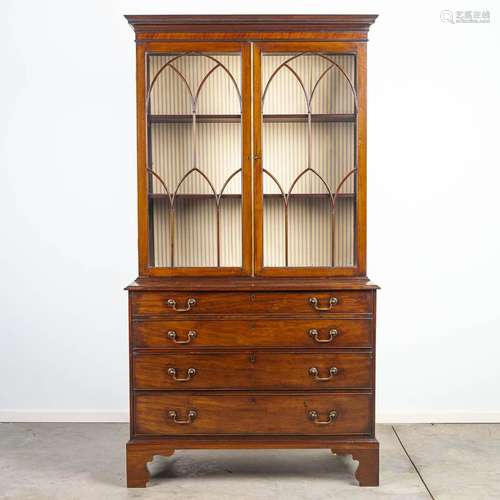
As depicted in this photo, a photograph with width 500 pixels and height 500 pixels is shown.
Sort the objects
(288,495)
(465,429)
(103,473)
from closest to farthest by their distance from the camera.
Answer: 1. (288,495)
2. (103,473)
3. (465,429)

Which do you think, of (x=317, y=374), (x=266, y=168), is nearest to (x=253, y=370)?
(x=317, y=374)

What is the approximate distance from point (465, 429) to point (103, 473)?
1.91 m

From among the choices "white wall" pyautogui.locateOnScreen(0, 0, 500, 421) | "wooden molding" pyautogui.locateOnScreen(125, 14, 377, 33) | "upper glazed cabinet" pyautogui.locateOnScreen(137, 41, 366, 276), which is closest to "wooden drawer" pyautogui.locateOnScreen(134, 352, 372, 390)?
"upper glazed cabinet" pyautogui.locateOnScreen(137, 41, 366, 276)

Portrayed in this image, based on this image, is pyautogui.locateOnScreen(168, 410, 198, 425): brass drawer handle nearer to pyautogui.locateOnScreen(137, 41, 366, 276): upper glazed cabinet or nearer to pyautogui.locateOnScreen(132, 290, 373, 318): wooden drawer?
pyautogui.locateOnScreen(132, 290, 373, 318): wooden drawer

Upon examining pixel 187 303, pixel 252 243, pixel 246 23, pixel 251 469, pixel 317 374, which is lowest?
pixel 251 469

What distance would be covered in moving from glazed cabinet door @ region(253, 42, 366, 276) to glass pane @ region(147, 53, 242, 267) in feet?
0.37

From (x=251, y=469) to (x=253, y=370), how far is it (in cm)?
51

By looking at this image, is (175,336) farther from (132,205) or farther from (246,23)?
(246,23)

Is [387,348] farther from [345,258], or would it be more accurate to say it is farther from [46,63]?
[46,63]

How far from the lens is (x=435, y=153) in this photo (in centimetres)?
384

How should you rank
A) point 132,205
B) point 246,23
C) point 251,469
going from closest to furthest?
point 246,23 → point 251,469 → point 132,205

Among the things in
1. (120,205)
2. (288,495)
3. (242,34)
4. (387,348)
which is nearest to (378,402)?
(387,348)

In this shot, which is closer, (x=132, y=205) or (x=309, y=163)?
(x=309, y=163)

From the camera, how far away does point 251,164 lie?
9.96 ft
